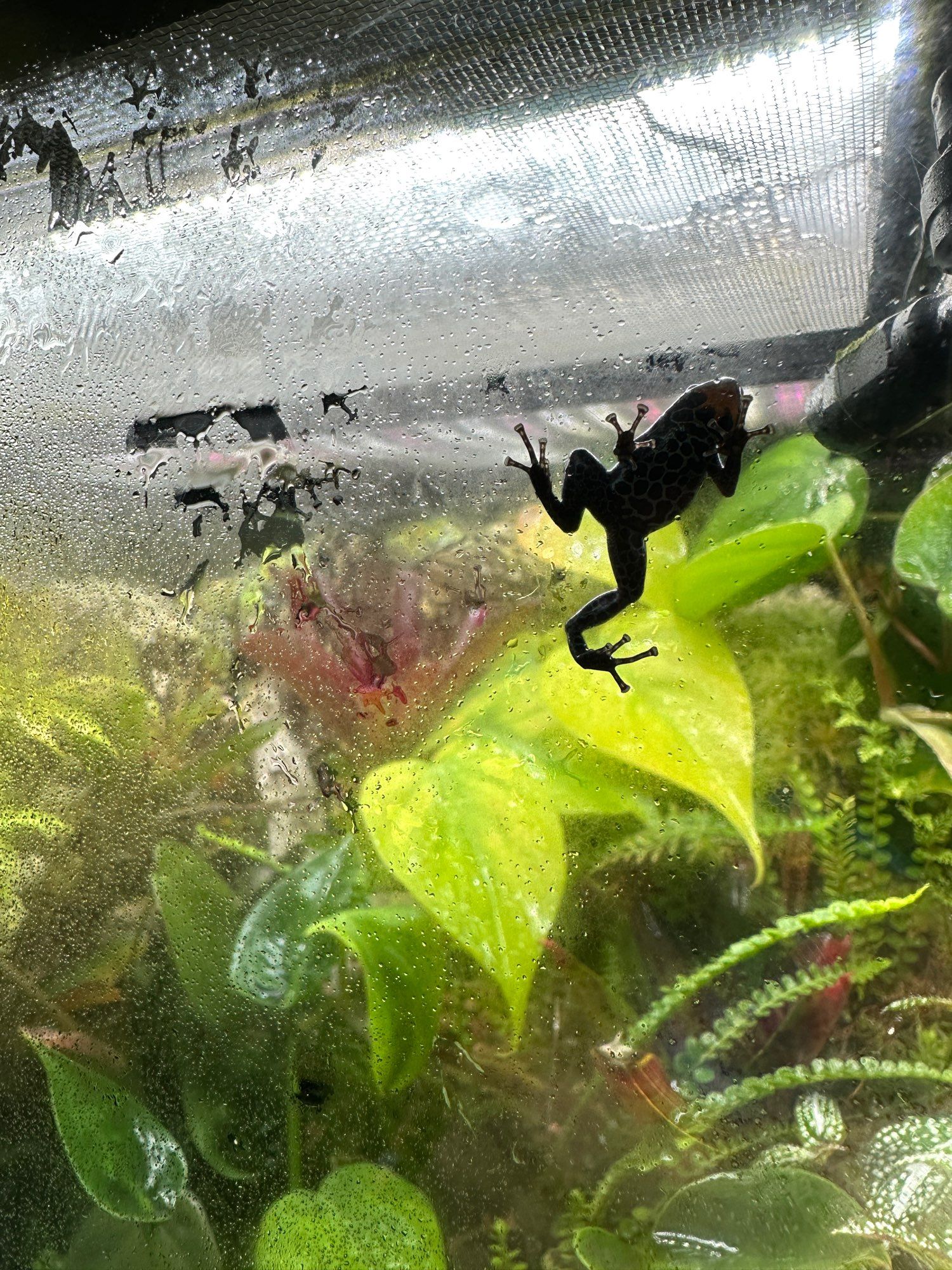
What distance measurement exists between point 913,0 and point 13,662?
667mm

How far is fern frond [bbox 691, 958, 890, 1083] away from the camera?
40 cm

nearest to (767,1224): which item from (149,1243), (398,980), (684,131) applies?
(398,980)

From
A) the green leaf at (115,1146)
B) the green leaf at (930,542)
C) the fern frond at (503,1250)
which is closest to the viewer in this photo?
the green leaf at (930,542)

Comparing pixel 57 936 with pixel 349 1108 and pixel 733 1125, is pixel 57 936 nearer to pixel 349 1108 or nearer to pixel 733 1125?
pixel 349 1108

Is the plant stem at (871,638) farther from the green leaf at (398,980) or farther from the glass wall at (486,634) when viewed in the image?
the green leaf at (398,980)

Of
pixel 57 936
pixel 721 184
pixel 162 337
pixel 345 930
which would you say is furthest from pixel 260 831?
pixel 721 184

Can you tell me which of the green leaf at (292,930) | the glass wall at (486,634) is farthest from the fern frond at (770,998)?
the green leaf at (292,930)

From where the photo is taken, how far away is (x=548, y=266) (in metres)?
0.45

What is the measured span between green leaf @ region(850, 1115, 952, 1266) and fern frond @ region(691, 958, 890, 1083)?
0.23ft

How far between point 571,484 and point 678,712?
0.12 meters

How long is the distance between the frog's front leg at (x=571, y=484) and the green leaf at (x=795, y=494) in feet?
0.18

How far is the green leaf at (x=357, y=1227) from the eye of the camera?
502mm

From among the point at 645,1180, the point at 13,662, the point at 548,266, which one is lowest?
the point at 645,1180

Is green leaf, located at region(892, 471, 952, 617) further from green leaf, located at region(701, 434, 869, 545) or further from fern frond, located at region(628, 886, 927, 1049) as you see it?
fern frond, located at region(628, 886, 927, 1049)
